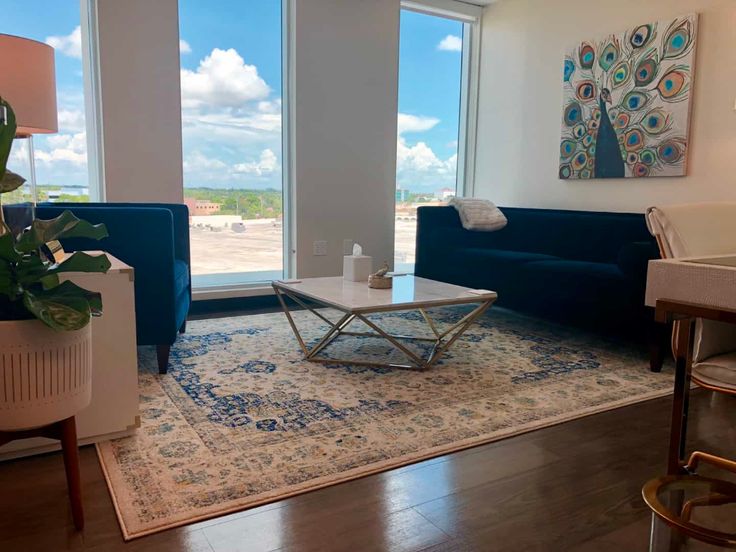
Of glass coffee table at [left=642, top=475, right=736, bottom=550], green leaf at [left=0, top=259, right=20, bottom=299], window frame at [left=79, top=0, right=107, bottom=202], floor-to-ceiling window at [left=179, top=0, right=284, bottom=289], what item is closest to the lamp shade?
green leaf at [left=0, top=259, right=20, bottom=299]

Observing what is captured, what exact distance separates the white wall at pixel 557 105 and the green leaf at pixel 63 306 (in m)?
3.52

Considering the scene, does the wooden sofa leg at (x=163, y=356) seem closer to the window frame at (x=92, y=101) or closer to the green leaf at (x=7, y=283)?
the green leaf at (x=7, y=283)

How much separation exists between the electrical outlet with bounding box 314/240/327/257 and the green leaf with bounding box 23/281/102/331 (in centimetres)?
312

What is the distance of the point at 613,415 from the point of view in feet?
7.57

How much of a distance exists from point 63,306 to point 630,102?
3847 millimetres

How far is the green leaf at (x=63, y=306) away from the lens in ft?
4.21

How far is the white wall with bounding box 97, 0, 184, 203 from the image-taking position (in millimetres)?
3682

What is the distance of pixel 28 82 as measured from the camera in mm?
2242

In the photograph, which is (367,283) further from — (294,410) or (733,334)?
(733,334)

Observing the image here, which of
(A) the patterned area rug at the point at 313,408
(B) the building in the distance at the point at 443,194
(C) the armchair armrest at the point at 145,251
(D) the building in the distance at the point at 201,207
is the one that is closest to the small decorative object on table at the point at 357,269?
(A) the patterned area rug at the point at 313,408

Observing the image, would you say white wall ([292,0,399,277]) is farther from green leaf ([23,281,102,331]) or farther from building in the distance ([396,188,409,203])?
green leaf ([23,281,102,331])

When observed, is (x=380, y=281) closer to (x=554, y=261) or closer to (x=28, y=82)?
(x=554, y=261)

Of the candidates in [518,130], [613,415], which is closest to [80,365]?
[613,415]

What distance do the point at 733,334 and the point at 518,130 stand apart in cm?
374
